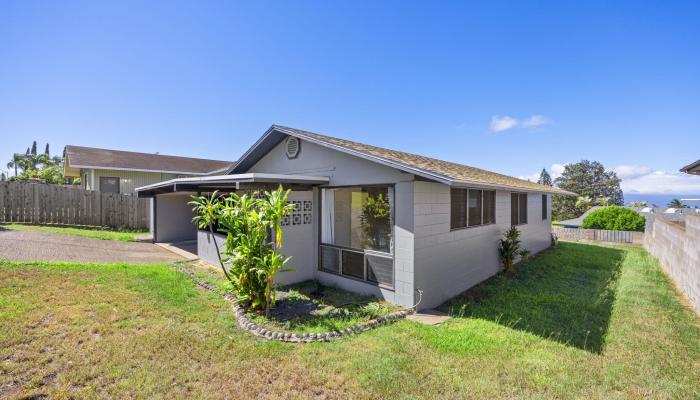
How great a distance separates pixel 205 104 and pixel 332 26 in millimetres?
6827

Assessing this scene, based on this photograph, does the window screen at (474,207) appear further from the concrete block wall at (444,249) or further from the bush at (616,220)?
the bush at (616,220)

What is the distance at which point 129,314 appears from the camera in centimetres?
504

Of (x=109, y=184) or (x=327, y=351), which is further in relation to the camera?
(x=109, y=184)

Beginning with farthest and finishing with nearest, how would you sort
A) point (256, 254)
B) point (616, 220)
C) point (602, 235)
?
point (616, 220)
point (602, 235)
point (256, 254)

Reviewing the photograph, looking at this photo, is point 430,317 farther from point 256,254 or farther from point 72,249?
point 72,249

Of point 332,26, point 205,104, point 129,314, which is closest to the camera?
point 129,314

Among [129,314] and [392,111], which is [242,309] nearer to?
[129,314]

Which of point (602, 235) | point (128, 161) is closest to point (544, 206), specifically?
point (602, 235)

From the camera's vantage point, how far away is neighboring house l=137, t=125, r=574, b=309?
5.95m

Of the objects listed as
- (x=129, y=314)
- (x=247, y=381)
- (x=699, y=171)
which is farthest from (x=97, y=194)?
(x=699, y=171)

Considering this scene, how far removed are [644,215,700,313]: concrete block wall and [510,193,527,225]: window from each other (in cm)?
392

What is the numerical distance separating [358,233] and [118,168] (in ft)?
56.8

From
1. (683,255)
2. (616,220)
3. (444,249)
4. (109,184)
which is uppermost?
(109,184)

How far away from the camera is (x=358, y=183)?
6.70 m
